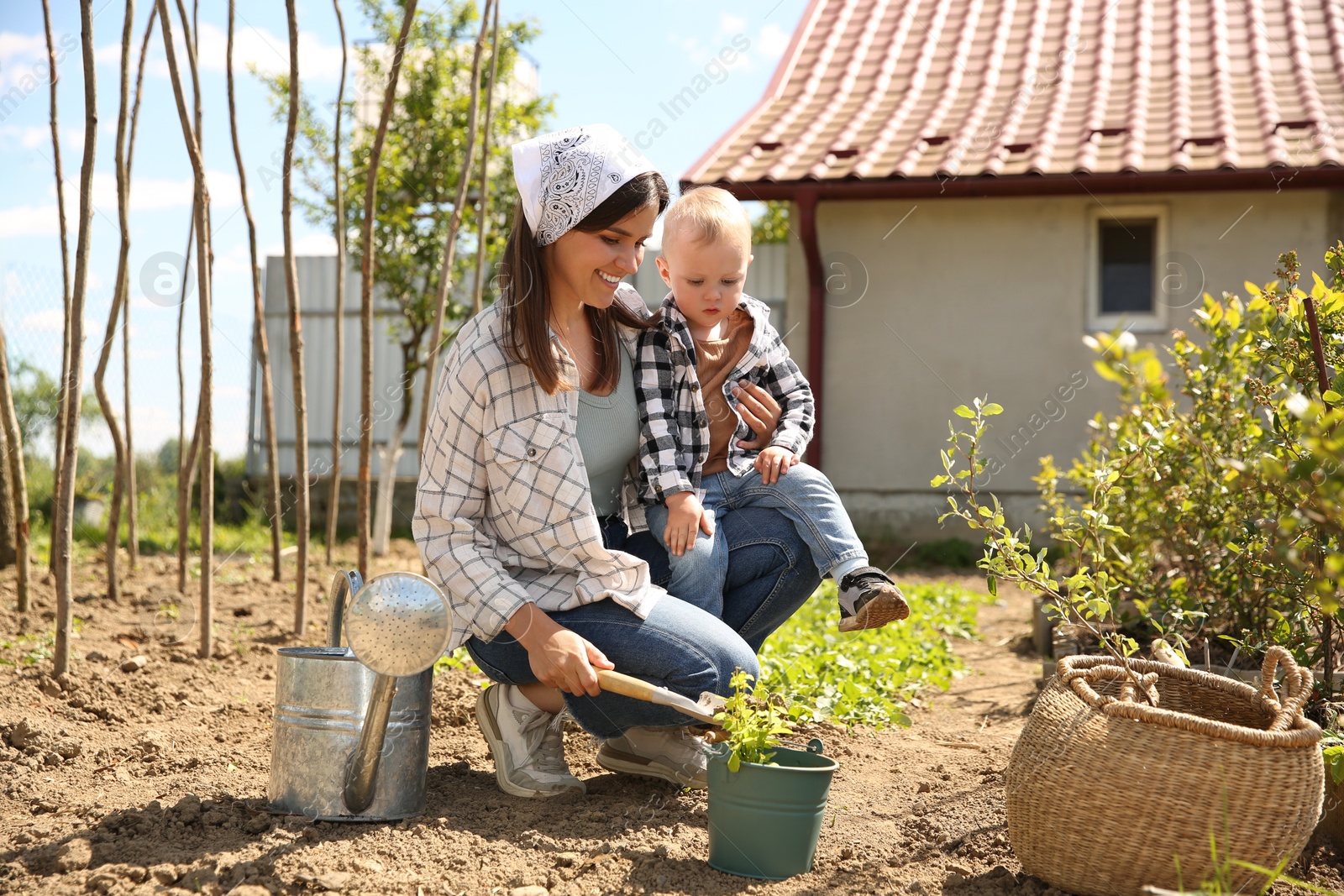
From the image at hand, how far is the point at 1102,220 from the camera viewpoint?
6965 mm

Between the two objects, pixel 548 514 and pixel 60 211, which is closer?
pixel 548 514

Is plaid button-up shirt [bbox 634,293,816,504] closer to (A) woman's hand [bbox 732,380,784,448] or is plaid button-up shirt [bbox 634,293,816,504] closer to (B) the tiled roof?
(A) woman's hand [bbox 732,380,784,448]

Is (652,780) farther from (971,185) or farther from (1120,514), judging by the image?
(971,185)

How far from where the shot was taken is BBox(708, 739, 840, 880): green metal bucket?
181 centimetres

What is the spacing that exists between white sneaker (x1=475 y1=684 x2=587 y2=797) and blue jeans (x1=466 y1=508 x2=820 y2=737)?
0.07 meters

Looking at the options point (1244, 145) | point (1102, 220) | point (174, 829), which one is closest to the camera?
point (174, 829)

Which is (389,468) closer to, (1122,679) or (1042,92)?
(1042,92)

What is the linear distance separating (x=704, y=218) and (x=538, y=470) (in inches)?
28.6

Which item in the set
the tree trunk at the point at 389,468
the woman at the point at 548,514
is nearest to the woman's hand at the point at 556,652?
the woman at the point at 548,514

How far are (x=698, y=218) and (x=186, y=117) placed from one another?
191 centimetres

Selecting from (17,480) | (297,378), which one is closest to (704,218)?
(297,378)

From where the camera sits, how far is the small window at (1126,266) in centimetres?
693

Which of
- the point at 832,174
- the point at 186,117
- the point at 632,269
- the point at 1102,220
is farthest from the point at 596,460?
the point at 1102,220

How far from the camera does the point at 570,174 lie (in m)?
2.16
